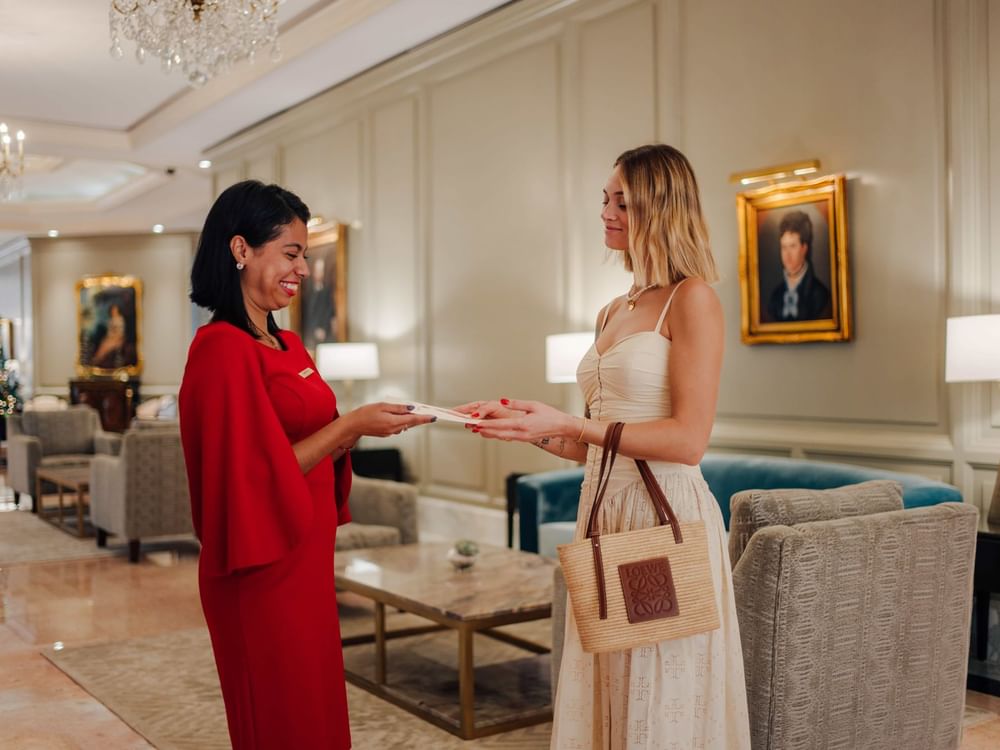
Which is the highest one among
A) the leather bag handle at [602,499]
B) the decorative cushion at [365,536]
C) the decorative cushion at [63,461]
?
the leather bag handle at [602,499]

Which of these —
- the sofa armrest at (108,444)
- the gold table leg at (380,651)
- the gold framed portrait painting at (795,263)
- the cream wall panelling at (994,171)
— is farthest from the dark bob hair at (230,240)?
the sofa armrest at (108,444)

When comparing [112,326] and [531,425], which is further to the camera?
[112,326]

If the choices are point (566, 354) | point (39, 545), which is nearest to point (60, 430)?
point (39, 545)

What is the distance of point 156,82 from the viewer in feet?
28.4

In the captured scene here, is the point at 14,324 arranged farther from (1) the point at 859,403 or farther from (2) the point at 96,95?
(1) the point at 859,403

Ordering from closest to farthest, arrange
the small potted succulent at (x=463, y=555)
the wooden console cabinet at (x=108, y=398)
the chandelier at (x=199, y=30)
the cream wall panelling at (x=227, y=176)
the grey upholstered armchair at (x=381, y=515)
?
1. the small potted succulent at (x=463, y=555)
2. the grey upholstered armchair at (x=381, y=515)
3. the chandelier at (x=199, y=30)
4. the cream wall panelling at (x=227, y=176)
5. the wooden console cabinet at (x=108, y=398)

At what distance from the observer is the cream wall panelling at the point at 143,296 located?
49.5 ft

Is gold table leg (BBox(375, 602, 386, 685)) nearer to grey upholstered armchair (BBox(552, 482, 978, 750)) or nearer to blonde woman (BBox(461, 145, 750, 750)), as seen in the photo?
grey upholstered armchair (BBox(552, 482, 978, 750))

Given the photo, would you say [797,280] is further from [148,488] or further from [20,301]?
[20,301]

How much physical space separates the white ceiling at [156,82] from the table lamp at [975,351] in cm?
386

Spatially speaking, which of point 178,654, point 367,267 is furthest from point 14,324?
point 178,654

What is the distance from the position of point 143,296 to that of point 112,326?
0.63m

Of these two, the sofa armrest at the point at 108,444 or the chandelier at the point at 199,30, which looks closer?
the chandelier at the point at 199,30

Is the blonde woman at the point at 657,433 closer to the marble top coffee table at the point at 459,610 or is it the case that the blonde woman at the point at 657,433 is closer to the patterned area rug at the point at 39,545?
the marble top coffee table at the point at 459,610
